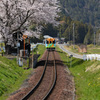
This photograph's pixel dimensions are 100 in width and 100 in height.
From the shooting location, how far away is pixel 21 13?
29.9m

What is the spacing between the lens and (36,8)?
28.2 metres

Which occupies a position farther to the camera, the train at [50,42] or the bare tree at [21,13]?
the train at [50,42]

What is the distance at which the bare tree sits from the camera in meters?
28.5

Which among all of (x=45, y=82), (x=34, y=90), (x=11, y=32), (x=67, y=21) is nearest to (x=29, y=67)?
(x=11, y=32)

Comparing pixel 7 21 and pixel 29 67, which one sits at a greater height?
pixel 7 21

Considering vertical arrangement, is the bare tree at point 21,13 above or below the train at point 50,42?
above

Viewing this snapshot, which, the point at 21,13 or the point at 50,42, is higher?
the point at 21,13

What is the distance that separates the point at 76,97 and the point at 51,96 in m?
1.85

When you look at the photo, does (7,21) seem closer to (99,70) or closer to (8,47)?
(8,47)

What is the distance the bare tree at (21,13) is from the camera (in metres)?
28.5

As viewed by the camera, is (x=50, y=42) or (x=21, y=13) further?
(x=50, y=42)

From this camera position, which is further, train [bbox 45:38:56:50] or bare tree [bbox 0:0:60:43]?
train [bbox 45:38:56:50]

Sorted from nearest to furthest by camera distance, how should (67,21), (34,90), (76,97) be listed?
1. (76,97)
2. (34,90)
3. (67,21)

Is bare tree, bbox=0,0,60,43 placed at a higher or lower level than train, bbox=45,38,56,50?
higher
